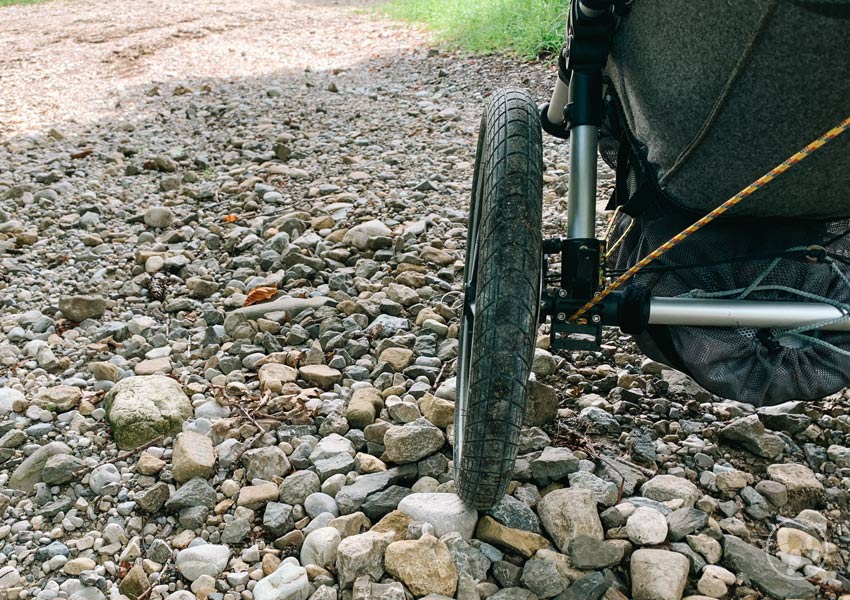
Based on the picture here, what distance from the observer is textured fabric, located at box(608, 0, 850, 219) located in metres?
1.10

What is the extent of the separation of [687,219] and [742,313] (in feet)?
0.74

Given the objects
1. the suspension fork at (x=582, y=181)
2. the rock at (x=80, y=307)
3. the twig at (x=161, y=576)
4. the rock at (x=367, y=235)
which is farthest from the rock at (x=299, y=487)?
the rock at (x=367, y=235)

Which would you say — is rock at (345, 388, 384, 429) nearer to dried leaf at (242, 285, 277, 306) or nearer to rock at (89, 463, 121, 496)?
rock at (89, 463, 121, 496)

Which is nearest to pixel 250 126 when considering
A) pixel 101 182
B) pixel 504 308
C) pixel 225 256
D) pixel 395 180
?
pixel 101 182

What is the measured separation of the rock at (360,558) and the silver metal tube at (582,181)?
26.6 inches

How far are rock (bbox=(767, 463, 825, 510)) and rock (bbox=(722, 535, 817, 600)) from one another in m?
0.22

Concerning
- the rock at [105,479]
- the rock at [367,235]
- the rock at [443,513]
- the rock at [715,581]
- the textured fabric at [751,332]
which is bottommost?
the rock at [715,581]

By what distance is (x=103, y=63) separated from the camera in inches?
275

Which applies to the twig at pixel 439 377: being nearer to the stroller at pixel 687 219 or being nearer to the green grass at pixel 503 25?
the stroller at pixel 687 219

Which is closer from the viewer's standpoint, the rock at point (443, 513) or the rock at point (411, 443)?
the rock at point (443, 513)

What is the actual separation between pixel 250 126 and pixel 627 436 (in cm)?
366

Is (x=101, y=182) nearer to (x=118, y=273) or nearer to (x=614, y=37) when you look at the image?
(x=118, y=273)

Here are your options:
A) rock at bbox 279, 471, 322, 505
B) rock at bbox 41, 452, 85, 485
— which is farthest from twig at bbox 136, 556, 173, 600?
rock at bbox 41, 452, 85, 485

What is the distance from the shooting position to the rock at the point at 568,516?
1.55m
